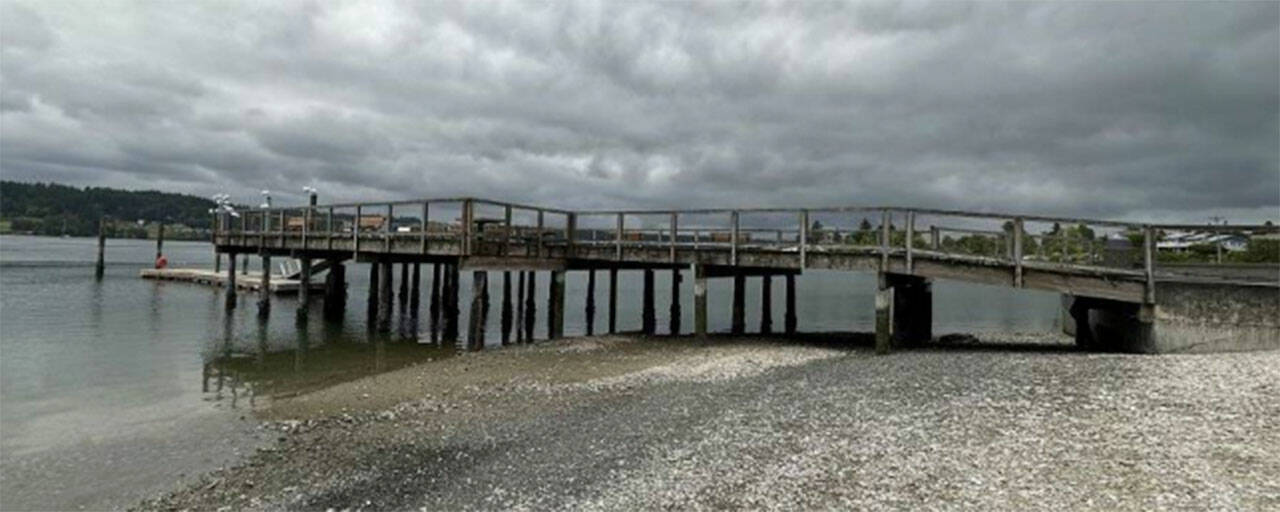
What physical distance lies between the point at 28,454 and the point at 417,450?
260 inches

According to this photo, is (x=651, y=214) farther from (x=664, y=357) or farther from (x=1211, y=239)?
(x=1211, y=239)

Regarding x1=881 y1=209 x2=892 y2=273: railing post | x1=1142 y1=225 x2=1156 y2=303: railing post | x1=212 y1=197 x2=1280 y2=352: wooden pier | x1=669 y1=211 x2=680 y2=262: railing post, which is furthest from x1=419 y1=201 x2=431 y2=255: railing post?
x1=1142 y1=225 x2=1156 y2=303: railing post

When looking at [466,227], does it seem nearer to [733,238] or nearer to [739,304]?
[733,238]

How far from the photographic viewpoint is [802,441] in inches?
388

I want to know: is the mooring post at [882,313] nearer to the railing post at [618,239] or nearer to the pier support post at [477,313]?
the railing post at [618,239]

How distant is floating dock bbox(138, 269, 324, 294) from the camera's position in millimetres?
45256

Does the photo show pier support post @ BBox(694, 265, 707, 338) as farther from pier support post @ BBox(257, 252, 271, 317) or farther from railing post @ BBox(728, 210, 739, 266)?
pier support post @ BBox(257, 252, 271, 317)

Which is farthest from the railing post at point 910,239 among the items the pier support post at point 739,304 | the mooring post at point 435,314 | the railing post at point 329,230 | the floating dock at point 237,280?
the floating dock at point 237,280

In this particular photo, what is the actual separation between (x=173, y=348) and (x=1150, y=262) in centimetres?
2756

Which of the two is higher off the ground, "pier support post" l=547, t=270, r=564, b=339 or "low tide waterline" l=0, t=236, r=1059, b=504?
"pier support post" l=547, t=270, r=564, b=339

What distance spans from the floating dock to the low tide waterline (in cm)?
104

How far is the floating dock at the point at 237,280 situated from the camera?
45256mm

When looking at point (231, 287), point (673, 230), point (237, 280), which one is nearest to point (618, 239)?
point (673, 230)

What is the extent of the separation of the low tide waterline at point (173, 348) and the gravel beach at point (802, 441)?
2.90m
